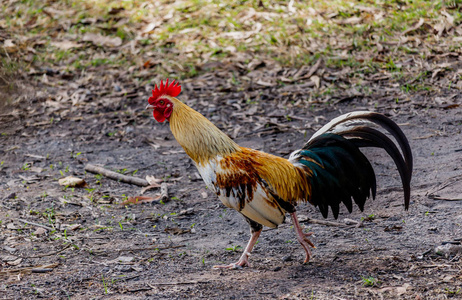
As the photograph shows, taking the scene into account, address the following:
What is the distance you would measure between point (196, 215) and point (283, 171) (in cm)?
158

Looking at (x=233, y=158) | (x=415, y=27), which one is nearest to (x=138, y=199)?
(x=233, y=158)

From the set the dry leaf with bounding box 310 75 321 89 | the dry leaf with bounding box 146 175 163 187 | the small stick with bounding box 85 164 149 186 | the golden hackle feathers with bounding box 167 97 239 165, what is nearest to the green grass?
the dry leaf with bounding box 310 75 321 89

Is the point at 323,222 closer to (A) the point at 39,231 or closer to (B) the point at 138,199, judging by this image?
(B) the point at 138,199

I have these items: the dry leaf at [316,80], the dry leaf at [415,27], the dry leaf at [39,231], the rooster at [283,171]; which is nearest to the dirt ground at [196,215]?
the dry leaf at [39,231]

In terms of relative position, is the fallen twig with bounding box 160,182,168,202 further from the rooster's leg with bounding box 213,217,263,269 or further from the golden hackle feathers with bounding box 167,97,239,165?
Answer: the rooster's leg with bounding box 213,217,263,269

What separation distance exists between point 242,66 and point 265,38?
98 cm

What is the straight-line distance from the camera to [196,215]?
568 cm

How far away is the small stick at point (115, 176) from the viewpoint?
6.39 metres

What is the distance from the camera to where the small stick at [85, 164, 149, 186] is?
639 centimetres

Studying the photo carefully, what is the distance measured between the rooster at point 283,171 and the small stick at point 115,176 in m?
1.94

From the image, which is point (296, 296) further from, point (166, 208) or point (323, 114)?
point (323, 114)

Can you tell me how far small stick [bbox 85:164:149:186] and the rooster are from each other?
1.94m

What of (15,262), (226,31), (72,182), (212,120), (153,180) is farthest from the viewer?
(226,31)

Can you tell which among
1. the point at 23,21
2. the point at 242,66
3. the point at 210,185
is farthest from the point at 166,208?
the point at 23,21
